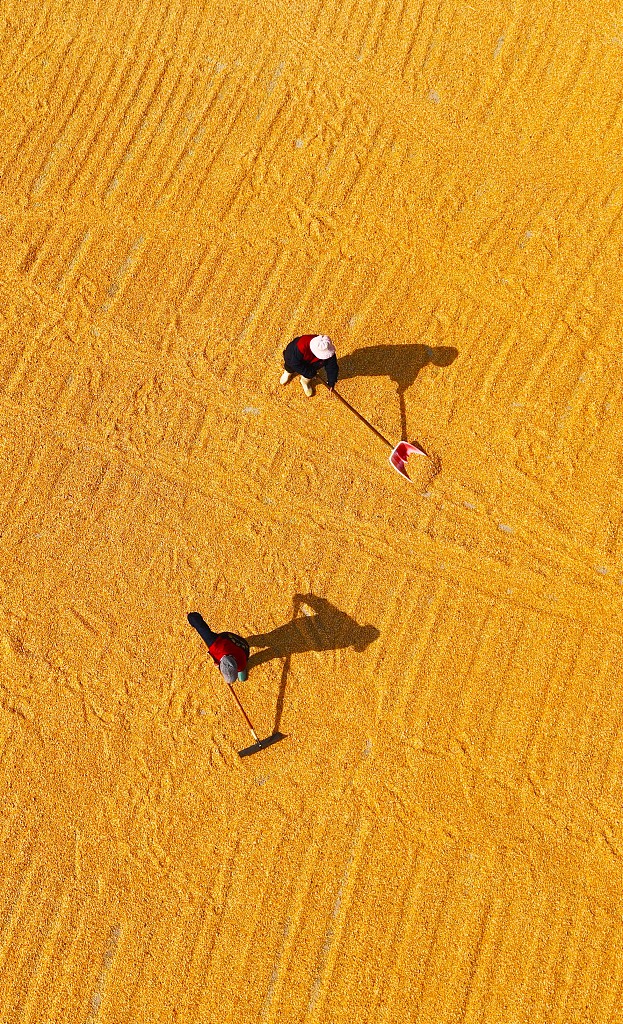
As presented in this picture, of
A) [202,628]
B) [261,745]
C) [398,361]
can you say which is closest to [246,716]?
[261,745]

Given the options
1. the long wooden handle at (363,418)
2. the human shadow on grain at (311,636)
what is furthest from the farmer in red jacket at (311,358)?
the human shadow on grain at (311,636)

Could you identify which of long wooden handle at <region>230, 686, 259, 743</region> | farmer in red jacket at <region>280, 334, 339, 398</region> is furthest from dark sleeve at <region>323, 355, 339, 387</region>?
long wooden handle at <region>230, 686, 259, 743</region>

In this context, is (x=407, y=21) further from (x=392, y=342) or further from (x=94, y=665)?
(x=94, y=665)

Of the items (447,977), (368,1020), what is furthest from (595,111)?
(368,1020)

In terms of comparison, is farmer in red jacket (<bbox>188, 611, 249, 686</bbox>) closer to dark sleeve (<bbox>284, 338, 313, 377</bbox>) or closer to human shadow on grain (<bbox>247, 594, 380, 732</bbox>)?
human shadow on grain (<bbox>247, 594, 380, 732</bbox>)

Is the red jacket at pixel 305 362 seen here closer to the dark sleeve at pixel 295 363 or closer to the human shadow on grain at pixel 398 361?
the dark sleeve at pixel 295 363

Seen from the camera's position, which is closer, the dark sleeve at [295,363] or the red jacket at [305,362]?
the red jacket at [305,362]

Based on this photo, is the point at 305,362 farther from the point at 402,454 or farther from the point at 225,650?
the point at 225,650
